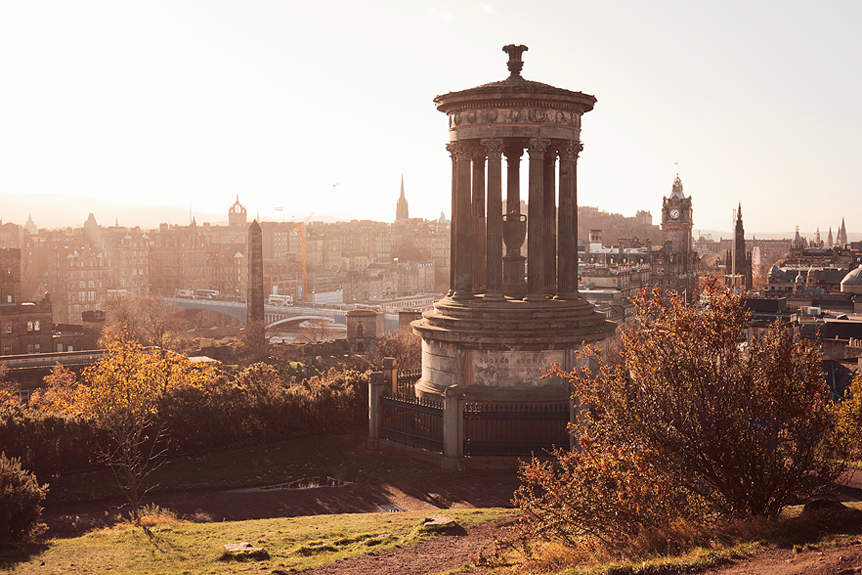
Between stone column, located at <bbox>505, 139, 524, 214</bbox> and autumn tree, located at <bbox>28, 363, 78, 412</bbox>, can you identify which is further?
autumn tree, located at <bbox>28, 363, 78, 412</bbox>

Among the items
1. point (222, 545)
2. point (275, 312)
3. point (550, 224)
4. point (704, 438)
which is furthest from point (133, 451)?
point (275, 312)

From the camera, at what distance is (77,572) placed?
1494 cm

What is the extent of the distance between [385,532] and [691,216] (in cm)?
16993

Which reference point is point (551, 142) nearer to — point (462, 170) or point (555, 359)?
point (462, 170)

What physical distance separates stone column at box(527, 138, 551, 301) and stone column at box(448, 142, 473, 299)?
207cm

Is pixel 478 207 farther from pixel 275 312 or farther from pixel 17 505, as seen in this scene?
pixel 275 312

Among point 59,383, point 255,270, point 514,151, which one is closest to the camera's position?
point 514,151

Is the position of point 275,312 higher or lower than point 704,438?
lower

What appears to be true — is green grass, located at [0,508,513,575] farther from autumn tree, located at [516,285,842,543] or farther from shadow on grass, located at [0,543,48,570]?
autumn tree, located at [516,285,842,543]

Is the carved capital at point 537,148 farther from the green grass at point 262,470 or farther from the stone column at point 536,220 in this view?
the green grass at point 262,470

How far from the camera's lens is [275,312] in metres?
144

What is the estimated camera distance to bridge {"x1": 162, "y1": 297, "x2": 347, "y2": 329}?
5315 inches

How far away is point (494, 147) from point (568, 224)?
3.72 meters

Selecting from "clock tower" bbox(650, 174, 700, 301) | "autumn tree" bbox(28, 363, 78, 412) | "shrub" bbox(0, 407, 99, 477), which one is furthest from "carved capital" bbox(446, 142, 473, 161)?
"clock tower" bbox(650, 174, 700, 301)
